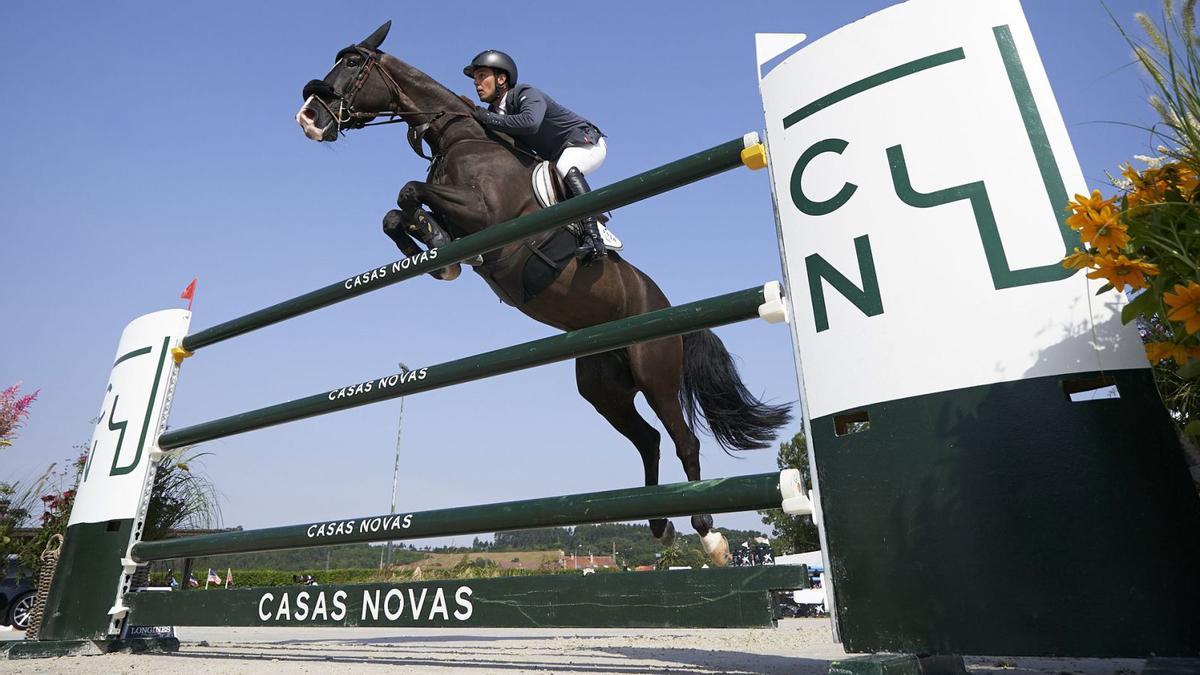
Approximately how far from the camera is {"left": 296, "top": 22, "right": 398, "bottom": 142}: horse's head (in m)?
2.96

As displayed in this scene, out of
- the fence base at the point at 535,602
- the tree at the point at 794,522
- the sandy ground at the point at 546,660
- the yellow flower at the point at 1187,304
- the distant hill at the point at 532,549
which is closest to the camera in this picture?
the yellow flower at the point at 1187,304

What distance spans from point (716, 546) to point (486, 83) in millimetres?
2251

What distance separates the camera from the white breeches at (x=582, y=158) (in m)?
2.99

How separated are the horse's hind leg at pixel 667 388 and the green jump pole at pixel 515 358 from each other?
1.20 m

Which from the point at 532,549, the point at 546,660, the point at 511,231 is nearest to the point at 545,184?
the point at 511,231

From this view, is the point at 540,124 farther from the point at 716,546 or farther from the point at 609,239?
the point at 716,546

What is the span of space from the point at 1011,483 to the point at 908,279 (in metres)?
0.37

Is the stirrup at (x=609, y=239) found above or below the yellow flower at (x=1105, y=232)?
above

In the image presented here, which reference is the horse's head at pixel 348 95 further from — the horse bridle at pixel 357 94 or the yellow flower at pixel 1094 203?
the yellow flower at pixel 1094 203

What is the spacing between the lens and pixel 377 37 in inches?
127

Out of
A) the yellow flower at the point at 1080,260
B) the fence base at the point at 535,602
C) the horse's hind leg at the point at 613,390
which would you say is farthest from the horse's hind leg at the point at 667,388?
the yellow flower at the point at 1080,260

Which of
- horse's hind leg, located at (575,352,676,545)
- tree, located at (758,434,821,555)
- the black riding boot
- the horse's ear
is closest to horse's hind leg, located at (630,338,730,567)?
horse's hind leg, located at (575,352,676,545)

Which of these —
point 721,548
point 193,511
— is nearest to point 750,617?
point 721,548

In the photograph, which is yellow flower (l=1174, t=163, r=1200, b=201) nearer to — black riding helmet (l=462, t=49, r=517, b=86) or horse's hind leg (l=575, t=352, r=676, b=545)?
horse's hind leg (l=575, t=352, r=676, b=545)
